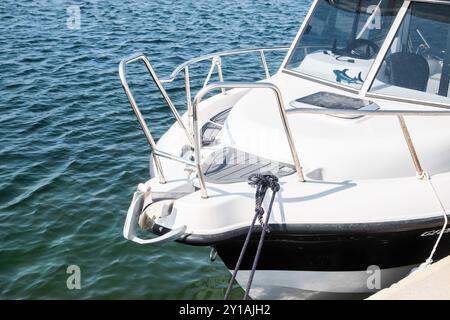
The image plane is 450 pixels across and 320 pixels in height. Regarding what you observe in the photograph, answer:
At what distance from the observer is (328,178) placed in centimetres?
477

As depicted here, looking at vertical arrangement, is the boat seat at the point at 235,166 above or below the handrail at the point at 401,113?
below

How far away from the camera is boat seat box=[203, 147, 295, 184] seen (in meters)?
4.77

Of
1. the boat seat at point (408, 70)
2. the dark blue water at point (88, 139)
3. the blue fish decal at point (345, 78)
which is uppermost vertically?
the boat seat at point (408, 70)

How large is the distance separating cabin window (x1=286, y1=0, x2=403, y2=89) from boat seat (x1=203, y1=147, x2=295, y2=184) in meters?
1.38

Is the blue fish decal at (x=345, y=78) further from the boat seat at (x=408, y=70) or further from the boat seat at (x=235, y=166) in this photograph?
the boat seat at (x=235, y=166)

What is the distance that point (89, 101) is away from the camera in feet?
33.7

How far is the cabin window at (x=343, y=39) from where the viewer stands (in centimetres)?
574

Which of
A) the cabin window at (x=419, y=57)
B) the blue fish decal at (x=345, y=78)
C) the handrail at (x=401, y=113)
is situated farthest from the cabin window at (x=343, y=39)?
the handrail at (x=401, y=113)

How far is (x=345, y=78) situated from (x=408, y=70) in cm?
59

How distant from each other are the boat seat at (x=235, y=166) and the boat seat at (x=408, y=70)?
60.6 inches

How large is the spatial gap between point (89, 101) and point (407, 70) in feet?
20.4

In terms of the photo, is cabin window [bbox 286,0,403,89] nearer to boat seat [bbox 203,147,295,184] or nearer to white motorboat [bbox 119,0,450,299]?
white motorboat [bbox 119,0,450,299]

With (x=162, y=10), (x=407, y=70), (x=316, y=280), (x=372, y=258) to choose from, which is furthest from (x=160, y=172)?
(x=162, y=10)
